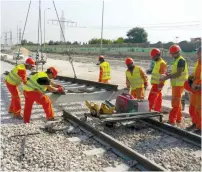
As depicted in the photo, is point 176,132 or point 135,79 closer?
point 176,132

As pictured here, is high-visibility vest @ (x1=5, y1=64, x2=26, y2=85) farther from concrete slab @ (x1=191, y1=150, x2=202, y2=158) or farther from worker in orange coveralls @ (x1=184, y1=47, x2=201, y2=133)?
concrete slab @ (x1=191, y1=150, x2=202, y2=158)

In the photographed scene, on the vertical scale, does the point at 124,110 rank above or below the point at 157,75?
below

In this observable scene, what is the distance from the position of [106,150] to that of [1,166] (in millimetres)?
1776

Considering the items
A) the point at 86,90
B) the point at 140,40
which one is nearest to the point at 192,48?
the point at 86,90

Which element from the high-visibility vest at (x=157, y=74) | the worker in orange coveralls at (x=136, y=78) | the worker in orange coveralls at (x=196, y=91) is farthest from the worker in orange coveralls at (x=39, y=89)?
the worker in orange coveralls at (x=196, y=91)

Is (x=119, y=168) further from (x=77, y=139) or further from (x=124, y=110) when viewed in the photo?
(x=124, y=110)

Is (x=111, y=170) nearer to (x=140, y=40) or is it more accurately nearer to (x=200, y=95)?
(x=200, y=95)

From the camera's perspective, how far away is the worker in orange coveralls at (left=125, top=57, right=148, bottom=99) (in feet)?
25.5

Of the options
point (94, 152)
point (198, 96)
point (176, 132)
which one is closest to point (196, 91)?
point (198, 96)

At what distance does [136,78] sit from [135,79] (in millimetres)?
43

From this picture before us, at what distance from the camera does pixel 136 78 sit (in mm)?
7801

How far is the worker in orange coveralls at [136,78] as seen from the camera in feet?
25.5

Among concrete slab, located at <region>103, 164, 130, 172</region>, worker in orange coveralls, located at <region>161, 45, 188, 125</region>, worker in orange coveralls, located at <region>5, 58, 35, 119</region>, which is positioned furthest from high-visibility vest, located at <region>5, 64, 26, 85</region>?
concrete slab, located at <region>103, 164, 130, 172</region>

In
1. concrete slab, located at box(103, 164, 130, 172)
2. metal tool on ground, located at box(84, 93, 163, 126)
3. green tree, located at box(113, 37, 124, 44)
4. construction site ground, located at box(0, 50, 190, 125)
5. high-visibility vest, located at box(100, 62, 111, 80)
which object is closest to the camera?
concrete slab, located at box(103, 164, 130, 172)
